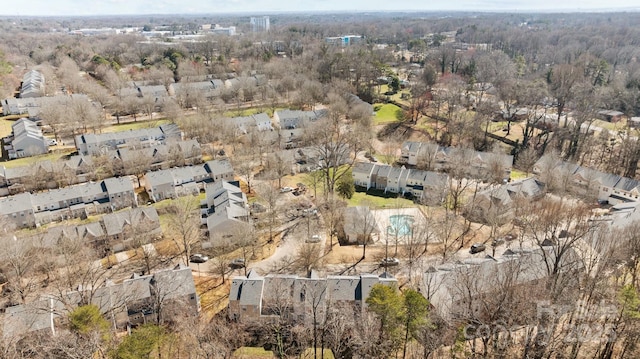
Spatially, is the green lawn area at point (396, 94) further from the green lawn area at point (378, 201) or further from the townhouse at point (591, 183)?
the green lawn area at point (378, 201)

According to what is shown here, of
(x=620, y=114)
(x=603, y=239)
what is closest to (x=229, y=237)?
(x=603, y=239)

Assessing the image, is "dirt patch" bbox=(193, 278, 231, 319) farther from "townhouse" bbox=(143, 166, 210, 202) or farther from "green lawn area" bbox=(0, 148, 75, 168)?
"green lawn area" bbox=(0, 148, 75, 168)

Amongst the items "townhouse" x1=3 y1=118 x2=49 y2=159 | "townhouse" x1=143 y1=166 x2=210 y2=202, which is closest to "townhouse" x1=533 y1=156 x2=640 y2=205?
"townhouse" x1=143 y1=166 x2=210 y2=202

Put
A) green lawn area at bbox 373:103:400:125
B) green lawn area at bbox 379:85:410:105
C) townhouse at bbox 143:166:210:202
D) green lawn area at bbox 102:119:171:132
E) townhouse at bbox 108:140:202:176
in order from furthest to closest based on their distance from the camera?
green lawn area at bbox 379:85:410:105
green lawn area at bbox 373:103:400:125
green lawn area at bbox 102:119:171:132
townhouse at bbox 108:140:202:176
townhouse at bbox 143:166:210:202

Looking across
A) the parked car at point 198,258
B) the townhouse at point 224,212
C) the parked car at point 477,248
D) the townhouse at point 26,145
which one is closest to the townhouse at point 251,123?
the townhouse at point 224,212

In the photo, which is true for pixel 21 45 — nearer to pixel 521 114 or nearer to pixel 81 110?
pixel 81 110

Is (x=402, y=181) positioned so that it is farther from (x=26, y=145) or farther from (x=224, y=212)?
(x=26, y=145)
